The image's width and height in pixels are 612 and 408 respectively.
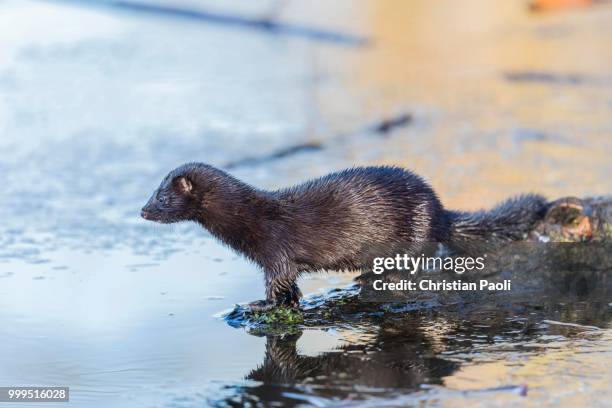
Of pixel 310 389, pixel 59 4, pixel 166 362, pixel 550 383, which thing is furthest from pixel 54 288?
pixel 59 4

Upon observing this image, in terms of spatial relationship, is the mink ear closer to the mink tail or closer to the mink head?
the mink head

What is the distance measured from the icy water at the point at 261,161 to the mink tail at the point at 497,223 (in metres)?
0.69

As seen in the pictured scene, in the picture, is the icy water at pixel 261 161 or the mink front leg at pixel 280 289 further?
the mink front leg at pixel 280 289

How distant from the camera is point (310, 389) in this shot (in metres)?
4.21

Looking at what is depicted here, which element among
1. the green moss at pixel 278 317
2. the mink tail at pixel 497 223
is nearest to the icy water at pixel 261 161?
the green moss at pixel 278 317

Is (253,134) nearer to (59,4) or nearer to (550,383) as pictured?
(550,383)

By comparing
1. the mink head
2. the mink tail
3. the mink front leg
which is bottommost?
the mink front leg

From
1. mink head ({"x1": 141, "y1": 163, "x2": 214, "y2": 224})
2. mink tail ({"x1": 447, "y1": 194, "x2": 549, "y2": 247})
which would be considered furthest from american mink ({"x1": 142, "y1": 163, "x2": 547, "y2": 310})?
mink tail ({"x1": 447, "y1": 194, "x2": 549, "y2": 247})

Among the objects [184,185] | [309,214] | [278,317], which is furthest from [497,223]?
[184,185]

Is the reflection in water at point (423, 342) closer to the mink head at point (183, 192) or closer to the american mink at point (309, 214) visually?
the american mink at point (309, 214)

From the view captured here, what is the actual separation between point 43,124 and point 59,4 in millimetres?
6229

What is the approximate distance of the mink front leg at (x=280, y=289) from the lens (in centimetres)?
541

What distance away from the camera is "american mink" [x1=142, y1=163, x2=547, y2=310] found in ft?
18.5

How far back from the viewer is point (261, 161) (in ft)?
29.3
